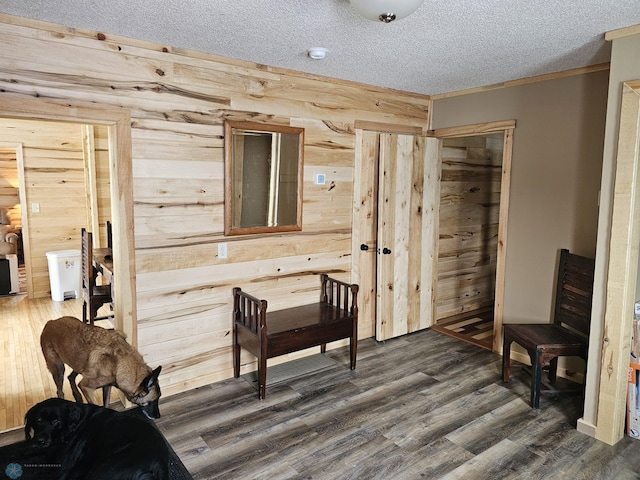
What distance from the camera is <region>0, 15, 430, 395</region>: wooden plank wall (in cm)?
262

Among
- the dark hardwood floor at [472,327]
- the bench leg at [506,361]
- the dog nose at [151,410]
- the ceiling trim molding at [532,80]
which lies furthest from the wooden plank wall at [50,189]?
the bench leg at [506,361]

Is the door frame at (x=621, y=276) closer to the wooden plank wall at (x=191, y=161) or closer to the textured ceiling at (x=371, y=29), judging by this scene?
the textured ceiling at (x=371, y=29)

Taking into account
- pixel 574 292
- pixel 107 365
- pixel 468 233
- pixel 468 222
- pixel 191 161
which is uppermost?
pixel 191 161

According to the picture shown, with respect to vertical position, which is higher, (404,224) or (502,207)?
(502,207)

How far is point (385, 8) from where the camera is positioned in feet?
5.98

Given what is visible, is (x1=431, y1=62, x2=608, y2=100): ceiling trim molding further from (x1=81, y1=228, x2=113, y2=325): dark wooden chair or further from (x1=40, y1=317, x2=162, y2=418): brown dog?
(x1=81, y1=228, x2=113, y2=325): dark wooden chair

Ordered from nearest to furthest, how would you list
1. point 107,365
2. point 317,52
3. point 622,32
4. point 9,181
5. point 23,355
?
point 622,32 < point 107,365 < point 317,52 < point 23,355 < point 9,181

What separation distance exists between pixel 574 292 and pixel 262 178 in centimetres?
246

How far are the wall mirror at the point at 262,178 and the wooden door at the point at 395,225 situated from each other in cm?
69

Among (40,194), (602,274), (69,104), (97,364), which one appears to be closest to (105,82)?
(69,104)

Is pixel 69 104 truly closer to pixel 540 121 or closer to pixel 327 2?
pixel 327 2

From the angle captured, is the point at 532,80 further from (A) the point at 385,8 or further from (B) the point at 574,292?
(A) the point at 385,8

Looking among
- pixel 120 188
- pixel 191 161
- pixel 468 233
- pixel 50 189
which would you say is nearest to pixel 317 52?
pixel 191 161

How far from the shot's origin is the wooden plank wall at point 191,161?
262 cm
